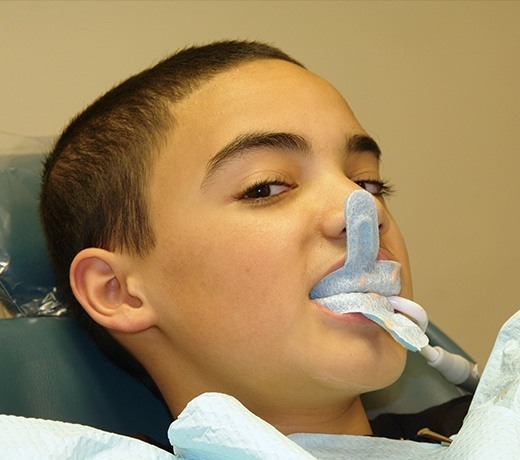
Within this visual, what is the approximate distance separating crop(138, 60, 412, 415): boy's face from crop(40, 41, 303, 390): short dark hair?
0.09 ft

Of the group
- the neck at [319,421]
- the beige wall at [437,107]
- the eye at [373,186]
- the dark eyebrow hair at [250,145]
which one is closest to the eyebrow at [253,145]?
the dark eyebrow hair at [250,145]

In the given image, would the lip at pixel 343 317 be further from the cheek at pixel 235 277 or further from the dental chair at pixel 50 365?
the dental chair at pixel 50 365

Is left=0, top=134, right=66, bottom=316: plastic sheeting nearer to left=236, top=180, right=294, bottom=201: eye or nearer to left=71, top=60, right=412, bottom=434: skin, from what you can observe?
left=71, top=60, right=412, bottom=434: skin

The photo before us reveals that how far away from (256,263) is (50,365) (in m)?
0.32

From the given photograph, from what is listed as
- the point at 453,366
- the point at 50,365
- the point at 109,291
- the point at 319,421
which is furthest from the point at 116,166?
the point at 453,366

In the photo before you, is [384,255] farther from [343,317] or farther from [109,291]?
[109,291]

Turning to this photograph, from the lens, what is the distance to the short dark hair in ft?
3.32

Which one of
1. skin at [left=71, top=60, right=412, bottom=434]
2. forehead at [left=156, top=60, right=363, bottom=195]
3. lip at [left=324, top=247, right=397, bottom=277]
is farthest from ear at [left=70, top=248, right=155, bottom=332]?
lip at [left=324, top=247, right=397, bottom=277]

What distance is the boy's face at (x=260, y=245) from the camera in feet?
2.95

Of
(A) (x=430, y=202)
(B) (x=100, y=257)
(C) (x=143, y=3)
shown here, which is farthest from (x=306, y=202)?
(A) (x=430, y=202)

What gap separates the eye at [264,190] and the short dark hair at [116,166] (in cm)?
12

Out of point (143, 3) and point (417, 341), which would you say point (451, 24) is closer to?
point (143, 3)

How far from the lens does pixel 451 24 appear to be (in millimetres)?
1848

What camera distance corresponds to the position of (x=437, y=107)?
6.03ft
